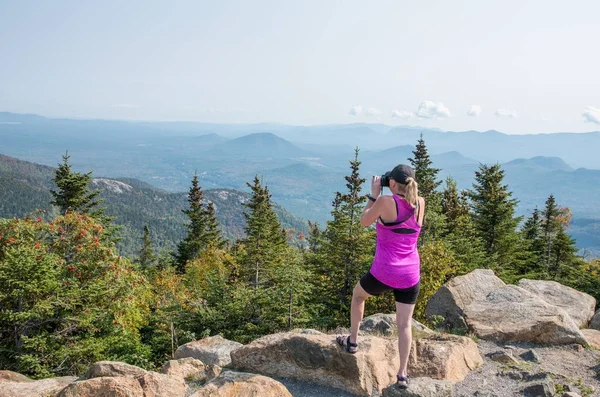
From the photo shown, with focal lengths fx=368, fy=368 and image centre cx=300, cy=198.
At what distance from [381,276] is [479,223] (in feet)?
83.4

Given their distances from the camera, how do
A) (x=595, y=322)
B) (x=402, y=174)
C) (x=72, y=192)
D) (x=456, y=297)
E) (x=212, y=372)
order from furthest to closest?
(x=72, y=192), (x=595, y=322), (x=456, y=297), (x=212, y=372), (x=402, y=174)

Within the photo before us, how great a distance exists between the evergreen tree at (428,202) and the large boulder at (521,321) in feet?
36.8

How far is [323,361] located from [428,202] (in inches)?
890

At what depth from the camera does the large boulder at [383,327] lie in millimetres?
8719

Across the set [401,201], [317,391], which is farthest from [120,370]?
[401,201]

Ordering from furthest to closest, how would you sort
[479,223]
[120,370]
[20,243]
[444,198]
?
[444,198], [479,223], [20,243], [120,370]

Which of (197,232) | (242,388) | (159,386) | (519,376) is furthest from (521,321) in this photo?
(197,232)

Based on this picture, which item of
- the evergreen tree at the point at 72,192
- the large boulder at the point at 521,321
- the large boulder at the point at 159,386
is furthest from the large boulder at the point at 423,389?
the evergreen tree at the point at 72,192

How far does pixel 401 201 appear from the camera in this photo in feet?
16.7

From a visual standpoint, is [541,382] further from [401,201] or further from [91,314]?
[91,314]

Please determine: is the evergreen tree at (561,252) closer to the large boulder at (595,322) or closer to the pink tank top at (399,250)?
the large boulder at (595,322)

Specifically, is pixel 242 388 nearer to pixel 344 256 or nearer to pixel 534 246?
pixel 344 256

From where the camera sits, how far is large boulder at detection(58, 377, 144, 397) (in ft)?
19.2

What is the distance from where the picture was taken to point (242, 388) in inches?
234
